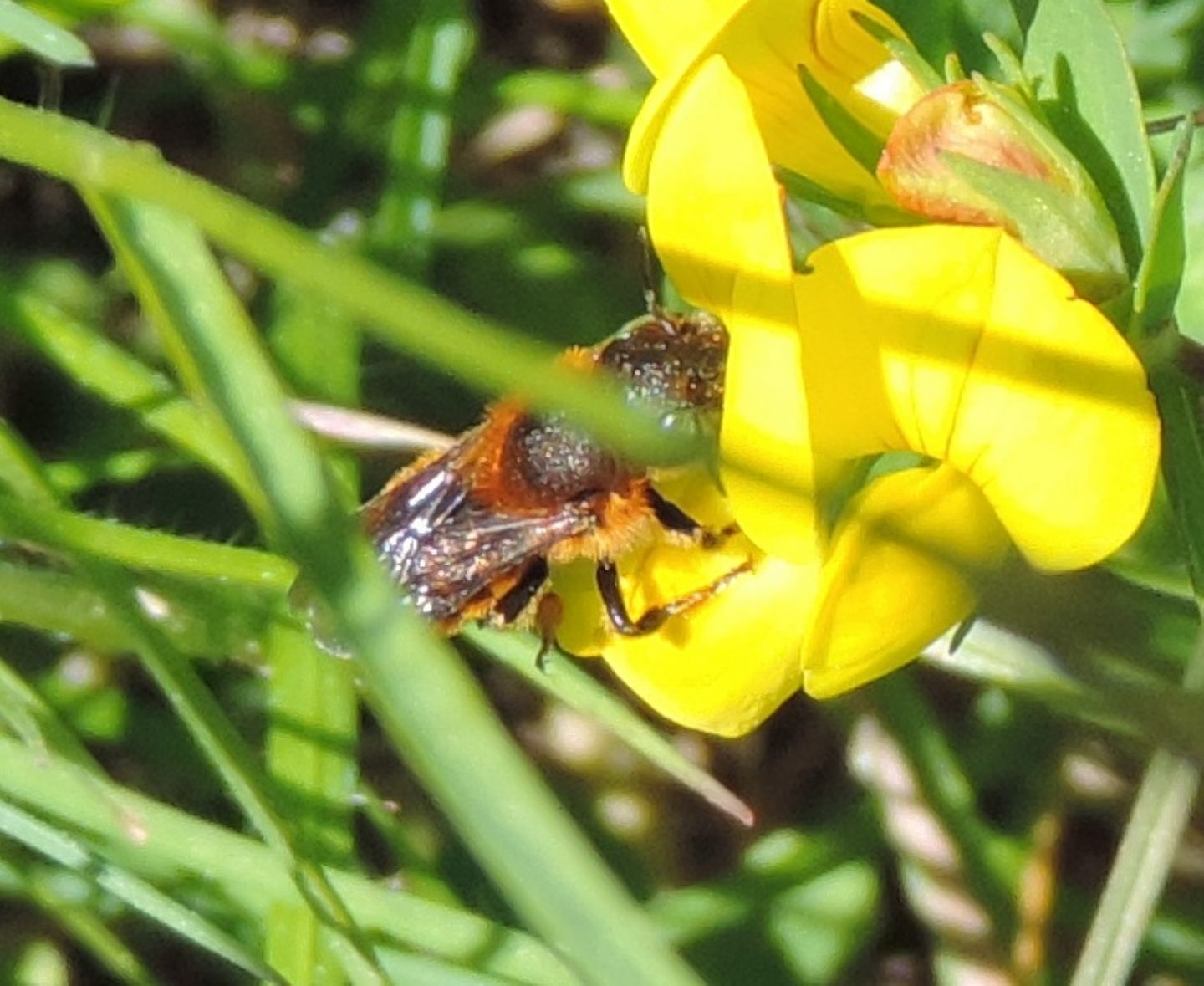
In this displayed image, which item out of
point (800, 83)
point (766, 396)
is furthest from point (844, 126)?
point (766, 396)

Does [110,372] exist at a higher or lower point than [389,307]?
higher

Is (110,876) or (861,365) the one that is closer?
(861,365)

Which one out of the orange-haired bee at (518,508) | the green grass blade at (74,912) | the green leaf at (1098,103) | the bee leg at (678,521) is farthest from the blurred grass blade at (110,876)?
the green leaf at (1098,103)

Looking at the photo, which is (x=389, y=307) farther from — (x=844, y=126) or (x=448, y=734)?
(x=844, y=126)

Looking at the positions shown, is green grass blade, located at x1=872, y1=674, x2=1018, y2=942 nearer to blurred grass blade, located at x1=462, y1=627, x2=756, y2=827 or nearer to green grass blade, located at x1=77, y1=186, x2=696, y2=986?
blurred grass blade, located at x1=462, y1=627, x2=756, y2=827

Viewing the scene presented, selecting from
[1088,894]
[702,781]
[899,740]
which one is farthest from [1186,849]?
[702,781]

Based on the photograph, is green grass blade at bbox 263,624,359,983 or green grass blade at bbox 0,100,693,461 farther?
green grass blade at bbox 263,624,359,983

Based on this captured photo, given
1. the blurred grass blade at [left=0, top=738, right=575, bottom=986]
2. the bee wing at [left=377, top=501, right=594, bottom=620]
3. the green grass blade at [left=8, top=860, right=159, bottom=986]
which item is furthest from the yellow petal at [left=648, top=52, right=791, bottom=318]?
the green grass blade at [left=8, top=860, right=159, bottom=986]
